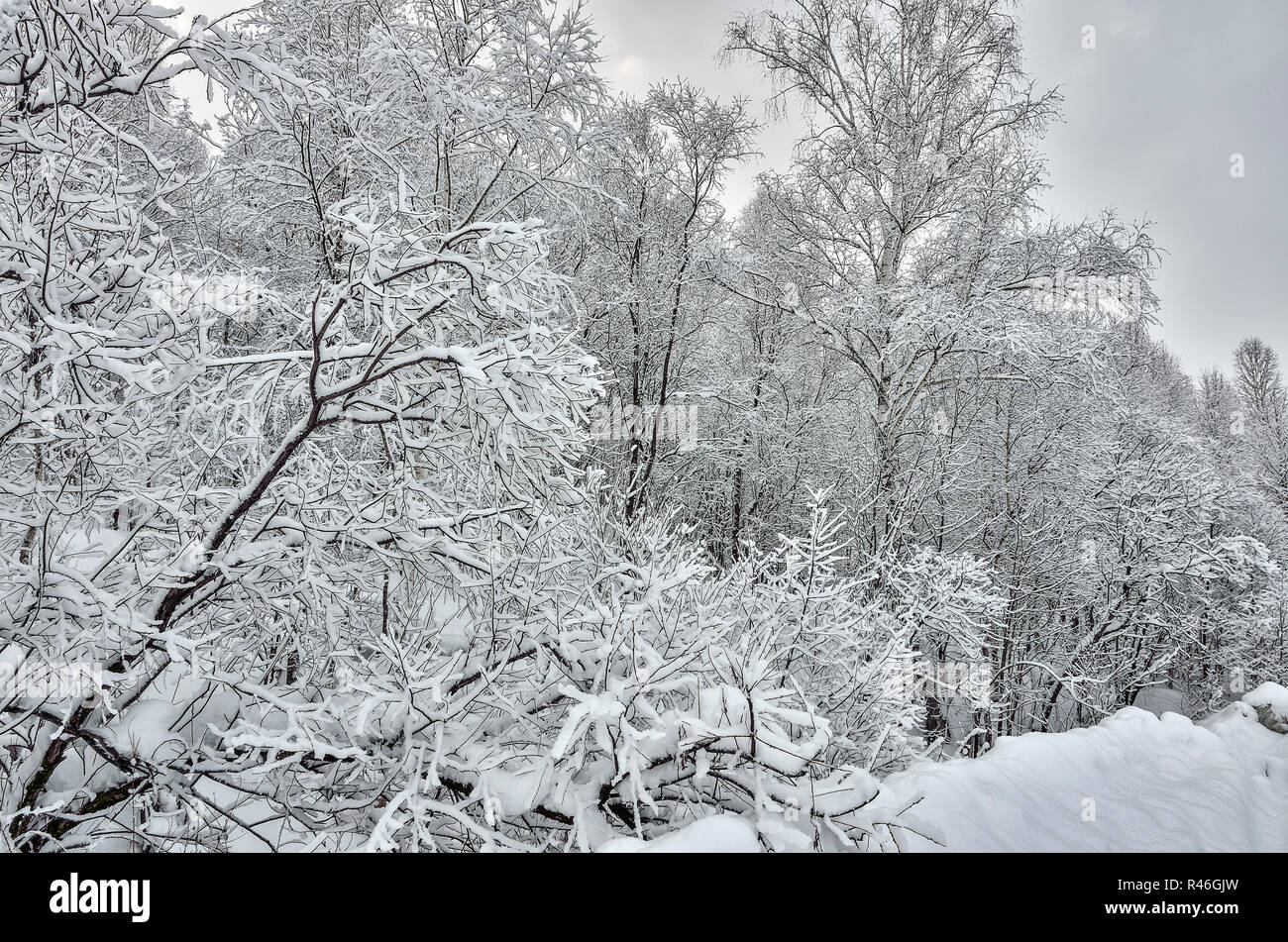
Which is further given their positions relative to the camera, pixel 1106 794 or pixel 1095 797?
pixel 1106 794

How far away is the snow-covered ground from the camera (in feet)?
7.79

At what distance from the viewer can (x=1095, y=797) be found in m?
3.48

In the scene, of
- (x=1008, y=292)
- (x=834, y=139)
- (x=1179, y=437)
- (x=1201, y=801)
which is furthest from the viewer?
(x=1179, y=437)

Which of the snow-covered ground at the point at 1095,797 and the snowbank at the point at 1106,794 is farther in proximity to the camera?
the snowbank at the point at 1106,794

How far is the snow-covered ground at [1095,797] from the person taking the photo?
2373 millimetres

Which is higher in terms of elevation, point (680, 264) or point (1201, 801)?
point (680, 264)

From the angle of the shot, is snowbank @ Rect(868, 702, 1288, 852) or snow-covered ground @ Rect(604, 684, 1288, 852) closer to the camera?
snow-covered ground @ Rect(604, 684, 1288, 852)
